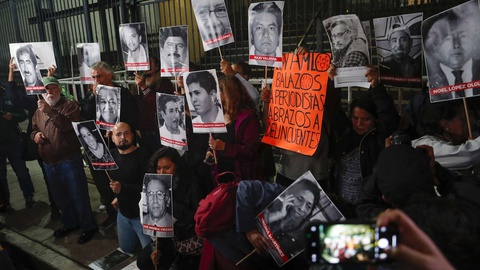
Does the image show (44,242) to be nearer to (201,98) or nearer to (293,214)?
(201,98)

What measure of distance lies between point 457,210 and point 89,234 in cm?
433

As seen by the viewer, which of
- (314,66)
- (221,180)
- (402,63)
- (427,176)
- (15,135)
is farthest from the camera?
(15,135)

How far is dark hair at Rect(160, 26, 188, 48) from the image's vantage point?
3863 millimetres

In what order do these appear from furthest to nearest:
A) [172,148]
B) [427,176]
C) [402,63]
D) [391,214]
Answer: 1. [172,148]
2. [402,63]
3. [427,176]
4. [391,214]

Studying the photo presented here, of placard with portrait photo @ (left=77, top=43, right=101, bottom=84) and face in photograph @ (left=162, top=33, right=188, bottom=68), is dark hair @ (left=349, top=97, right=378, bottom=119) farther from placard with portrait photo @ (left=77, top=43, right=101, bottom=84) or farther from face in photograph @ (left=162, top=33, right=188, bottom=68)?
placard with portrait photo @ (left=77, top=43, right=101, bottom=84)

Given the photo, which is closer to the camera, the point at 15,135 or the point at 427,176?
the point at 427,176

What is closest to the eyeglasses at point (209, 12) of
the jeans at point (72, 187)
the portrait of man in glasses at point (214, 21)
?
the portrait of man in glasses at point (214, 21)

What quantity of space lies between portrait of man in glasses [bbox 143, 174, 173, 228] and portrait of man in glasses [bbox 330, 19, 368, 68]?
1704 millimetres

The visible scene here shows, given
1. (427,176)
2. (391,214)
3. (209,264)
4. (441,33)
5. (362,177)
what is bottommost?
(209,264)

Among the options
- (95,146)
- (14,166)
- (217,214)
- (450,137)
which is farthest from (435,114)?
(14,166)

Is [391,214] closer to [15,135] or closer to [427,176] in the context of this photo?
[427,176]

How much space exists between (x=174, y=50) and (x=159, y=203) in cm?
159

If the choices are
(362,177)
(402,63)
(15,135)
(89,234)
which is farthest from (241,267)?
(15,135)

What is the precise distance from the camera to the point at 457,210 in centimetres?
133
